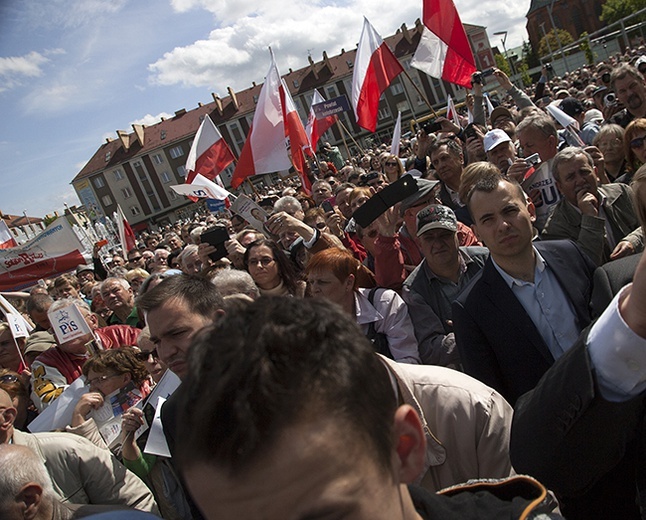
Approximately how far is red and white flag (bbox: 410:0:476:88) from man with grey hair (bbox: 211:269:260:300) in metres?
5.77

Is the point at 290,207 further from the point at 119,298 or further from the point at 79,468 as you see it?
the point at 79,468

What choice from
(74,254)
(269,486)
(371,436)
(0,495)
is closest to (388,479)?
(371,436)

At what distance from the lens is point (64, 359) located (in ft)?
14.5

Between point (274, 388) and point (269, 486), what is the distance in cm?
16

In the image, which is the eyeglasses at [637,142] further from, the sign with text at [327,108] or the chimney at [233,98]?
the chimney at [233,98]

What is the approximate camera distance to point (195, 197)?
35.1ft

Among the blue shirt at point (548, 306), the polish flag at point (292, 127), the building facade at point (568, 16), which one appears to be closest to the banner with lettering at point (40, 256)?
the polish flag at point (292, 127)

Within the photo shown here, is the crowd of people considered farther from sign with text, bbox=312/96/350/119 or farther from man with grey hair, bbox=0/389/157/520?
sign with text, bbox=312/96/350/119

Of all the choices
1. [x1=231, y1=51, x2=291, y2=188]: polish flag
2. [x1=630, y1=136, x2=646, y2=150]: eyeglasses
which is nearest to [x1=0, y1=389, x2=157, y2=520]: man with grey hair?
[x1=630, y1=136, x2=646, y2=150]: eyeglasses

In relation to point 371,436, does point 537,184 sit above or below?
below

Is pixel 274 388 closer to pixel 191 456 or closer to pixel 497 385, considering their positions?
pixel 191 456

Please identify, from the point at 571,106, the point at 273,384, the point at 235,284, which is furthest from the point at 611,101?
the point at 273,384

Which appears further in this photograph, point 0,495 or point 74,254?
point 74,254

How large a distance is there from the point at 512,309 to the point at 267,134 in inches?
287
